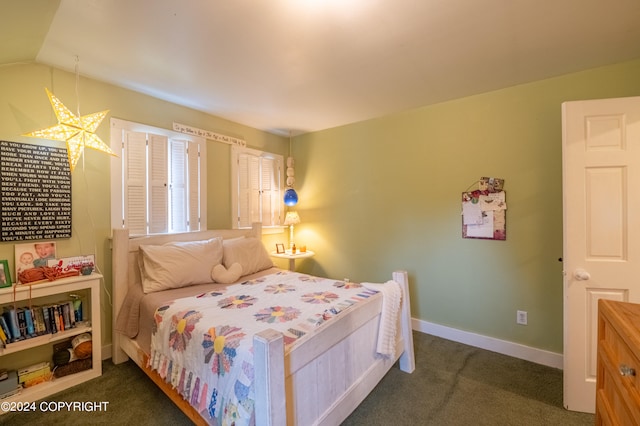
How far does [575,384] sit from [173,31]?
11.1ft

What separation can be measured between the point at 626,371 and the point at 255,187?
11.3 feet

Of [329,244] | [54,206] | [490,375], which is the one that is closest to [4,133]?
[54,206]

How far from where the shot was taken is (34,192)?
Result: 2010 millimetres

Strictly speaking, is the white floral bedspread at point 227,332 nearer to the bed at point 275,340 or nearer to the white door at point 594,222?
the bed at point 275,340

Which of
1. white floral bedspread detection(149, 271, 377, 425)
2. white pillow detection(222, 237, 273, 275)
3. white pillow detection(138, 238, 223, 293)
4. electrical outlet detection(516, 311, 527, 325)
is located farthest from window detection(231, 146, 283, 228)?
electrical outlet detection(516, 311, 527, 325)

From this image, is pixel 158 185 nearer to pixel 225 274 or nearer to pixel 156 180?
pixel 156 180

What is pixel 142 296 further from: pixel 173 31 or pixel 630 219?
pixel 630 219

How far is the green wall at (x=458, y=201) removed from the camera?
7.45 ft

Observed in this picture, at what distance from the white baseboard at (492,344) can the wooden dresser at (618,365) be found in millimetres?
1345

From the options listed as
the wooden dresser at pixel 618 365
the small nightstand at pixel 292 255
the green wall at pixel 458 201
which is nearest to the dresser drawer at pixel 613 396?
the wooden dresser at pixel 618 365

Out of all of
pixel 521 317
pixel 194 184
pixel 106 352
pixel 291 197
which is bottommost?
pixel 106 352

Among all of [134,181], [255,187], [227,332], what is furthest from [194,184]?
[227,332]

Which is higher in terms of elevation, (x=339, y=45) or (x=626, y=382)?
(x=339, y=45)

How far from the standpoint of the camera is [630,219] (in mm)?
1679
